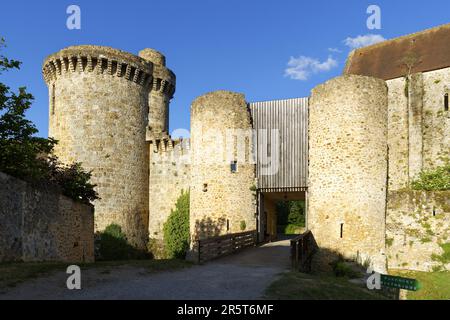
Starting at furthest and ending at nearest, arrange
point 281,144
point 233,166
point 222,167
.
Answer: point 281,144 → point 233,166 → point 222,167

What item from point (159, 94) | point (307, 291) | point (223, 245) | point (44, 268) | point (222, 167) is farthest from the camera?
point (159, 94)

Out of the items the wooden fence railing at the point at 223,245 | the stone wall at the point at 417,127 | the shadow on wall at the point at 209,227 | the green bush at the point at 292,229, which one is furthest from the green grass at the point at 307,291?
the green bush at the point at 292,229

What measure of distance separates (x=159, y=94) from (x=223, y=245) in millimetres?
12816

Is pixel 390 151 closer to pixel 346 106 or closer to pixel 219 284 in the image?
pixel 346 106

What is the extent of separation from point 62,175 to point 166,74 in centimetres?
1191

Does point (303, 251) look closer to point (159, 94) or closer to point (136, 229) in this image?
point (136, 229)

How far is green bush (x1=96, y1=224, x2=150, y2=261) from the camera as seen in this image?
76.0ft

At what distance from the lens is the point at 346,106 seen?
62.9 ft

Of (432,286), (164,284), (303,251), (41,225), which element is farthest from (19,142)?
(432,286)

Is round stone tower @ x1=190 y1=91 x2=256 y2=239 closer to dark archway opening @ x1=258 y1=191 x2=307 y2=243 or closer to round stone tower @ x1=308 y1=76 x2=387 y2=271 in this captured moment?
dark archway opening @ x1=258 y1=191 x2=307 y2=243

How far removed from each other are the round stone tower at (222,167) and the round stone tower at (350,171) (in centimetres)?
340

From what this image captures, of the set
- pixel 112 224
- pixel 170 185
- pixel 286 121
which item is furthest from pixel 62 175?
pixel 286 121

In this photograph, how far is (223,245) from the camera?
17.8 meters

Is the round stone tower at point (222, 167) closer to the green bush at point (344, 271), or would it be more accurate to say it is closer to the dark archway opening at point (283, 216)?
the dark archway opening at point (283, 216)
